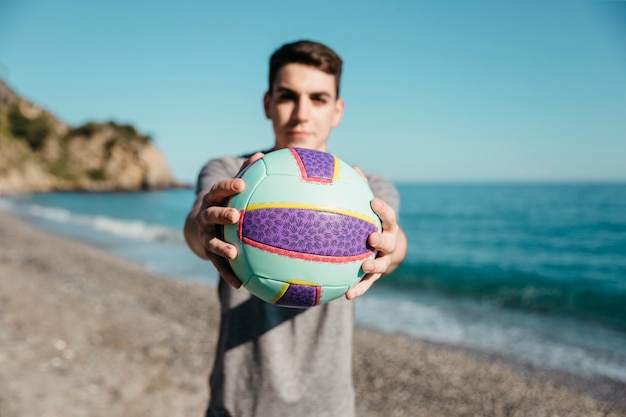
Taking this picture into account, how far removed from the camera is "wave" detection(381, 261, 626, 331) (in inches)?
409

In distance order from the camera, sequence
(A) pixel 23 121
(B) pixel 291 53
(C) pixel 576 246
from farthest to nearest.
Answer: (A) pixel 23 121 < (C) pixel 576 246 < (B) pixel 291 53

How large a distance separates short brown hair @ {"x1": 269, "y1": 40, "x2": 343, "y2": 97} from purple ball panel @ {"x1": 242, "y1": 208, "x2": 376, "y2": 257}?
838 millimetres

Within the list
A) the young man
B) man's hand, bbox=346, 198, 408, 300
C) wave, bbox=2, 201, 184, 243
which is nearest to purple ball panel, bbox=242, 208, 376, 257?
man's hand, bbox=346, 198, 408, 300

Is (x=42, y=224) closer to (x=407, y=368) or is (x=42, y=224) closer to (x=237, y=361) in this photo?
(x=407, y=368)

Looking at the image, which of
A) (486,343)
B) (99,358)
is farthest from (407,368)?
(99,358)

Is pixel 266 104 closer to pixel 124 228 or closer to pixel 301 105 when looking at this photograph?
pixel 301 105

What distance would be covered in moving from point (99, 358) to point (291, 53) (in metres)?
5.30

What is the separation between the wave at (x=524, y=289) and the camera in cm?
1040

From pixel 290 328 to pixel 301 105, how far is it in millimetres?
1035

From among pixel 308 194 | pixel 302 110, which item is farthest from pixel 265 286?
pixel 302 110

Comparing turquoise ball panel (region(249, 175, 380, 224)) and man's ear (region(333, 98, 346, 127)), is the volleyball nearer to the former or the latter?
turquoise ball panel (region(249, 175, 380, 224))

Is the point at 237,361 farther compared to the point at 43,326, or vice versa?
the point at 43,326

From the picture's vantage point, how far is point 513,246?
2167 centimetres

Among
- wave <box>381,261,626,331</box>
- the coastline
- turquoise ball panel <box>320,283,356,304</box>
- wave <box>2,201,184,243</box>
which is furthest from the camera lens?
wave <box>2,201,184,243</box>
